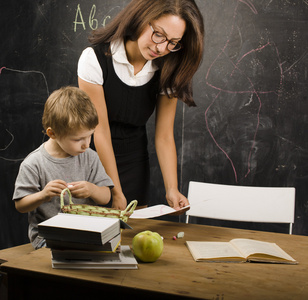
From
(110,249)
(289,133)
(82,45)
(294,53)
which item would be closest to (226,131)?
(289,133)

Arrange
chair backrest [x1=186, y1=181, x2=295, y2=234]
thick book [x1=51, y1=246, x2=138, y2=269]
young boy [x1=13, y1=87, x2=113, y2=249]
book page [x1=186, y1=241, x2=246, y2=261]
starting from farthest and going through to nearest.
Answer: chair backrest [x1=186, y1=181, x2=295, y2=234] < young boy [x1=13, y1=87, x2=113, y2=249] < book page [x1=186, y1=241, x2=246, y2=261] < thick book [x1=51, y1=246, x2=138, y2=269]

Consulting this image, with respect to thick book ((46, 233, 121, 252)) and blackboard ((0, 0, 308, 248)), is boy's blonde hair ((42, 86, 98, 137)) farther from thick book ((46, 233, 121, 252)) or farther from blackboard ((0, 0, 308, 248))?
blackboard ((0, 0, 308, 248))

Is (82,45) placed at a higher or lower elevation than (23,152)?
higher

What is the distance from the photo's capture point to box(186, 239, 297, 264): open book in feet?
4.10

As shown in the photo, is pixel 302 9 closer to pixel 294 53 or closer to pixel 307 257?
pixel 294 53

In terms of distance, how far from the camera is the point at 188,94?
1.95 meters

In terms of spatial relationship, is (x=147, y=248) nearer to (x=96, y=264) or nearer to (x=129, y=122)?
(x=96, y=264)

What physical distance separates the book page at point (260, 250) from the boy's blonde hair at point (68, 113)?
657 mm

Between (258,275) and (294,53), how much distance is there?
1948 millimetres

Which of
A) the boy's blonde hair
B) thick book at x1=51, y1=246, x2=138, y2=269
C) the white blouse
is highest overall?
the white blouse

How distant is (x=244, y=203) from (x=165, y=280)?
1215 mm

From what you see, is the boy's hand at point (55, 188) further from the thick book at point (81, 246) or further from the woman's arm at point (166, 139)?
the woman's arm at point (166, 139)

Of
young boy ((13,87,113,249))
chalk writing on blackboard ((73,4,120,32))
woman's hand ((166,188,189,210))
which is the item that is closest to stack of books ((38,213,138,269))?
young boy ((13,87,113,249))

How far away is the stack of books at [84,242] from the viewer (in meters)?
1.03
